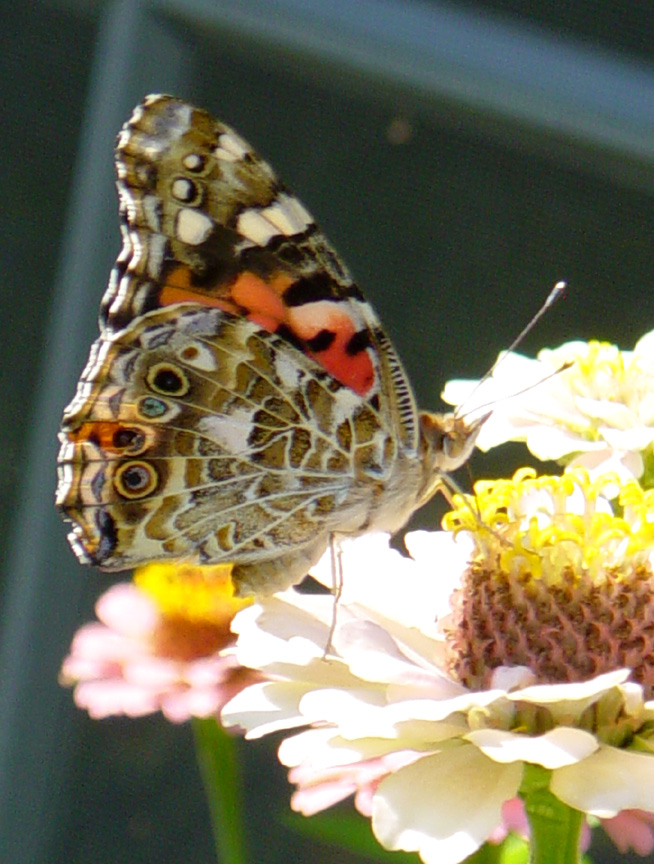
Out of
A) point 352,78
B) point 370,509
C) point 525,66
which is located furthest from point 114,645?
point 352,78

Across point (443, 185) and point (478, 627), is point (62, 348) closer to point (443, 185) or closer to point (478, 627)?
point (443, 185)

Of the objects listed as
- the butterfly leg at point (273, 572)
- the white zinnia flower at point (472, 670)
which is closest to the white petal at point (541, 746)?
the white zinnia flower at point (472, 670)

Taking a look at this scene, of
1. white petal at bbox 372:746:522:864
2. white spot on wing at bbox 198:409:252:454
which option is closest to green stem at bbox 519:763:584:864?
white petal at bbox 372:746:522:864

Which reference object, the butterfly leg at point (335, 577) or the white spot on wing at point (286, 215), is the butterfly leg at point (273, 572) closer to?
the butterfly leg at point (335, 577)

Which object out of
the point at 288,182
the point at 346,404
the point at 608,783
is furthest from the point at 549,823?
the point at 288,182

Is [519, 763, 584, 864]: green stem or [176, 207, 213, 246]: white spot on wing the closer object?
[519, 763, 584, 864]: green stem

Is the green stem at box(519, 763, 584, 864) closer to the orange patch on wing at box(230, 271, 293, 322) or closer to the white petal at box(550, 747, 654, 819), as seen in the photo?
the white petal at box(550, 747, 654, 819)

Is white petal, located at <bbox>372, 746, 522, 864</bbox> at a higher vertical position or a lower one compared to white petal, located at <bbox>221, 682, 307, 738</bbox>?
higher
